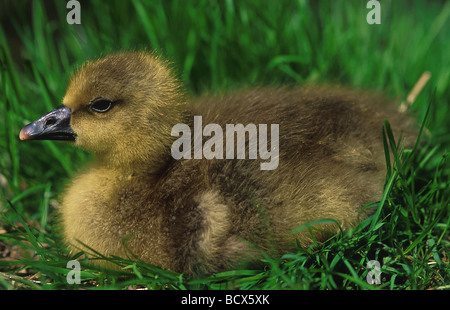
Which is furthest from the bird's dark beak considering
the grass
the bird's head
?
the grass

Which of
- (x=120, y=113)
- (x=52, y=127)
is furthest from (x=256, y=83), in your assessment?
(x=52, y=127)

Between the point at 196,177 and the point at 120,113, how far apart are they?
36 centimetres

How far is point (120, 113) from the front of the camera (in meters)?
1.80

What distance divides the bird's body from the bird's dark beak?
12 millimetres

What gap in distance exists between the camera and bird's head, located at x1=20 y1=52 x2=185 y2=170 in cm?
179

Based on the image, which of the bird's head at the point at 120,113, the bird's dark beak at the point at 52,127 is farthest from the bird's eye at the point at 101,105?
the bird's dark beak at the point at 52,127

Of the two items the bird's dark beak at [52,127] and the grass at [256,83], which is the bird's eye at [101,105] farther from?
the grass at [256,83]

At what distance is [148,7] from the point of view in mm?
2834

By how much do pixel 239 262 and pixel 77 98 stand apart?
0.82 m

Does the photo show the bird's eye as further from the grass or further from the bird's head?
the grass

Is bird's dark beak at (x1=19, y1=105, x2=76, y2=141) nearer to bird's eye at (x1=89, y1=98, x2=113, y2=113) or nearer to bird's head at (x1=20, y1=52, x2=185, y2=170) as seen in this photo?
bird's head at (x1=20, y1=52, x2=185, y2=170)

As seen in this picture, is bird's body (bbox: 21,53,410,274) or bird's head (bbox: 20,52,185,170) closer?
bird's body (bbox: 21,53,410,274)

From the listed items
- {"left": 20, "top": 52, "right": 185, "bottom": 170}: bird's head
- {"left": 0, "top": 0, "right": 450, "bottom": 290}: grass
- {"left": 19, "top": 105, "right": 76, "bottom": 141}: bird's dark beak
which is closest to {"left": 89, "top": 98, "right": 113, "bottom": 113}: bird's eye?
{"left": 20, "top": 52, "right": 185, "bottom": 170}: bird's head

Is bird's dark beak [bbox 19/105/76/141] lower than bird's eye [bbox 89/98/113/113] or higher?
lower
